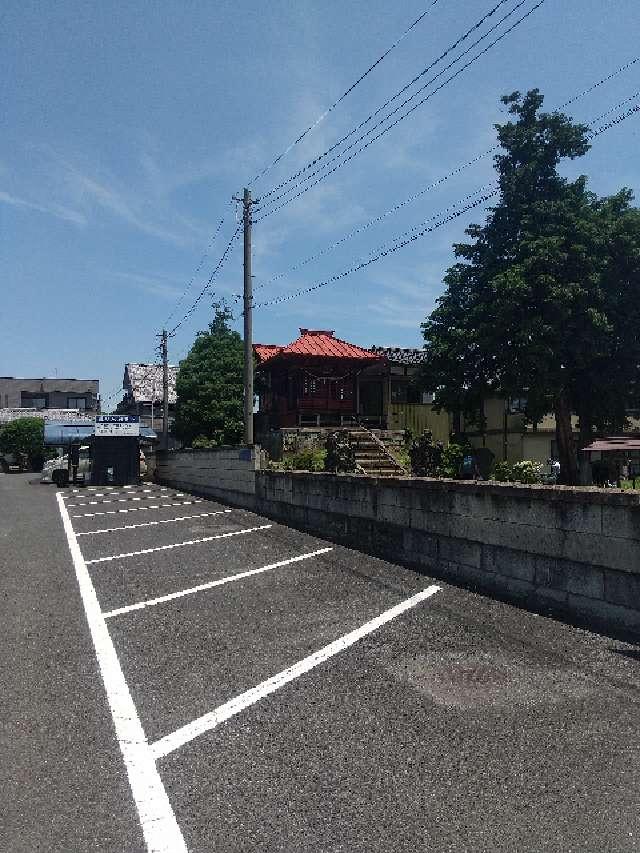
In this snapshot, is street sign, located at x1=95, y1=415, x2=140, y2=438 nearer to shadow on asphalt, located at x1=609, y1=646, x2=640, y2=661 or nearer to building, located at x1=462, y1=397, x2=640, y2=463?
building, located at x1=462, y1=397, x2=640, y2=463

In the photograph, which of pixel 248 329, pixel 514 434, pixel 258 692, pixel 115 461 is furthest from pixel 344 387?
pixel 258 692

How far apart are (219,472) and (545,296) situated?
1245cm

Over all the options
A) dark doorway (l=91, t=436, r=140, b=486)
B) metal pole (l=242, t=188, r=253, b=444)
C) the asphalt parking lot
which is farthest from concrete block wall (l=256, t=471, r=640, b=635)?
dark doorway (l=91, t=436, r=140, b=486)

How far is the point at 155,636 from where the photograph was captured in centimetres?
623

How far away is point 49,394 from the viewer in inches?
3280

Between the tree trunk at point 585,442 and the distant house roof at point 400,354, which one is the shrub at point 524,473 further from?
the distant house roof at point 400,354

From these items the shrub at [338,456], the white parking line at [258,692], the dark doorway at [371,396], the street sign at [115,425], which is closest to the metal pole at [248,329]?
the shrub at [338,456]

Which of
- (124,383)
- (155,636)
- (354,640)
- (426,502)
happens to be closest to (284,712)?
(354,640)

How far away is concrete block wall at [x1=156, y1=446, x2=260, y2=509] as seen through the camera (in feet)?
62.8

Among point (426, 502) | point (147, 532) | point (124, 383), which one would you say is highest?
point (124, 383)

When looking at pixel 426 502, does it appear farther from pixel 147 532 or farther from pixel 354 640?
pixel 147 532

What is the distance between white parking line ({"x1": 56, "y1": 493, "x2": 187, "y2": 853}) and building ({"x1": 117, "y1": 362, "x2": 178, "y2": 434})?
54985mm

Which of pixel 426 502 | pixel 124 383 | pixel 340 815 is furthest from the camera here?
pixel 124 383

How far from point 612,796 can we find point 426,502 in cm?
617
